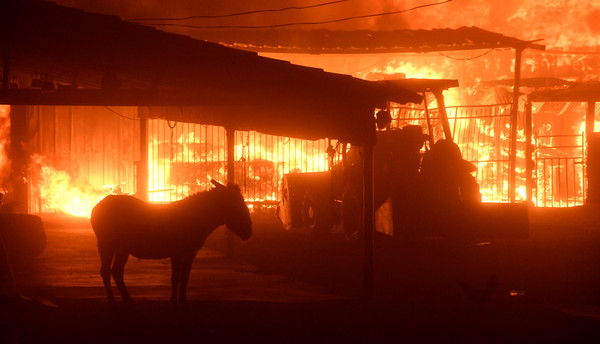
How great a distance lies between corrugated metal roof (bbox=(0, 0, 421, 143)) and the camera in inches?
316

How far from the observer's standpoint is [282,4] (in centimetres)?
3862

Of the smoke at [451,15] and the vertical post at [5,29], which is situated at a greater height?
the smoke at [451,15]

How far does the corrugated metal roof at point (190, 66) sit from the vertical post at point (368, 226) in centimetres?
34

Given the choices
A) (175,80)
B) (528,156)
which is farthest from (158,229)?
(528,156)

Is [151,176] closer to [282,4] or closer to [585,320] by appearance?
[282,4]

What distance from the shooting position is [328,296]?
1004 centimetres

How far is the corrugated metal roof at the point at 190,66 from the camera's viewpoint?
8.02 m

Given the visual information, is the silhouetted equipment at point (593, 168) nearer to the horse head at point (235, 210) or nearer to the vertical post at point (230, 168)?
the vertical post at point (230, 168)

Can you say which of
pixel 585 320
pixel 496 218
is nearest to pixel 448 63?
pixel 496 218

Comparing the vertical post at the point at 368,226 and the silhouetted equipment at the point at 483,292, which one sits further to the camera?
the vertical post at the point at 368,226

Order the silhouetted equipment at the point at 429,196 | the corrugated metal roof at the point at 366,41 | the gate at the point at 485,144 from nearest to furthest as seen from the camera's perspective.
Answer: the silhouetted equipment at the point at 429,196
the corrugated metal roof at the point at 366,41
the gate at the point at 485,144

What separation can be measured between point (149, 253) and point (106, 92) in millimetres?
2040

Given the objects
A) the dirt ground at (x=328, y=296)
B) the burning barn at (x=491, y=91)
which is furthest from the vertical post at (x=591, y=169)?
the dirt ground at (x=328, y=296)

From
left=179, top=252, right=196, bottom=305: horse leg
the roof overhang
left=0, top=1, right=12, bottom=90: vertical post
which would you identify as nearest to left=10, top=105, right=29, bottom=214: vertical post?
left=0, top=1, right=12, bottom=90: vertical post
